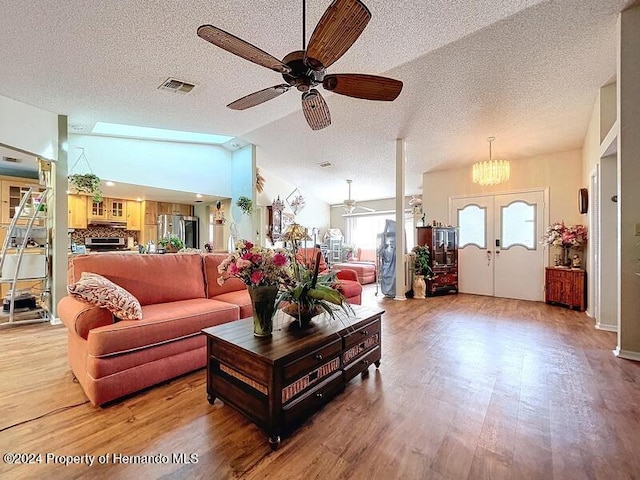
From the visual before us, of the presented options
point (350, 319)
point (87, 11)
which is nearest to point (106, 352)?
point (350, 319)

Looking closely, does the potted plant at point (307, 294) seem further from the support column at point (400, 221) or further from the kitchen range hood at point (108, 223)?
the kitchen range hood at point (108, 223)

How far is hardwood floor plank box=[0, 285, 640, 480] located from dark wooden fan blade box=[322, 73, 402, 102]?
7.04 feet

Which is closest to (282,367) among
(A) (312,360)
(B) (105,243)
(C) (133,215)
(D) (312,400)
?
(A) (312,360)

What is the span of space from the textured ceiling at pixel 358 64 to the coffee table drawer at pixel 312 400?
2712mm

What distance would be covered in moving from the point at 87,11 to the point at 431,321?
4587 mm

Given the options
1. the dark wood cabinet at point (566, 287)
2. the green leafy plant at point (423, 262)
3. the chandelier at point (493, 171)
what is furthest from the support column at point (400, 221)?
the dark wood cabinet at point (566, 287)

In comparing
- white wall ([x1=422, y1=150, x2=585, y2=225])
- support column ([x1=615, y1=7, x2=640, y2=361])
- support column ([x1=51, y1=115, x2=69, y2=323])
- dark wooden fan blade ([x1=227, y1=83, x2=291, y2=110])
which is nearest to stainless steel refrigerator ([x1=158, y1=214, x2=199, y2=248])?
support column ([x1=51, y1=115, x2=69, y2=323])

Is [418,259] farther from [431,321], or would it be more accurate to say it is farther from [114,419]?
[114,419]

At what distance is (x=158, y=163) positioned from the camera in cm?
565

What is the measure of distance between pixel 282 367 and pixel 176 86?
3.20 m

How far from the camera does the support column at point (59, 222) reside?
3893 mm

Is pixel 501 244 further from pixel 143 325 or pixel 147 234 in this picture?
pixel 147 234

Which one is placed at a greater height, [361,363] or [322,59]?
[322,59]

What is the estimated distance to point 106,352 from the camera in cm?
187
